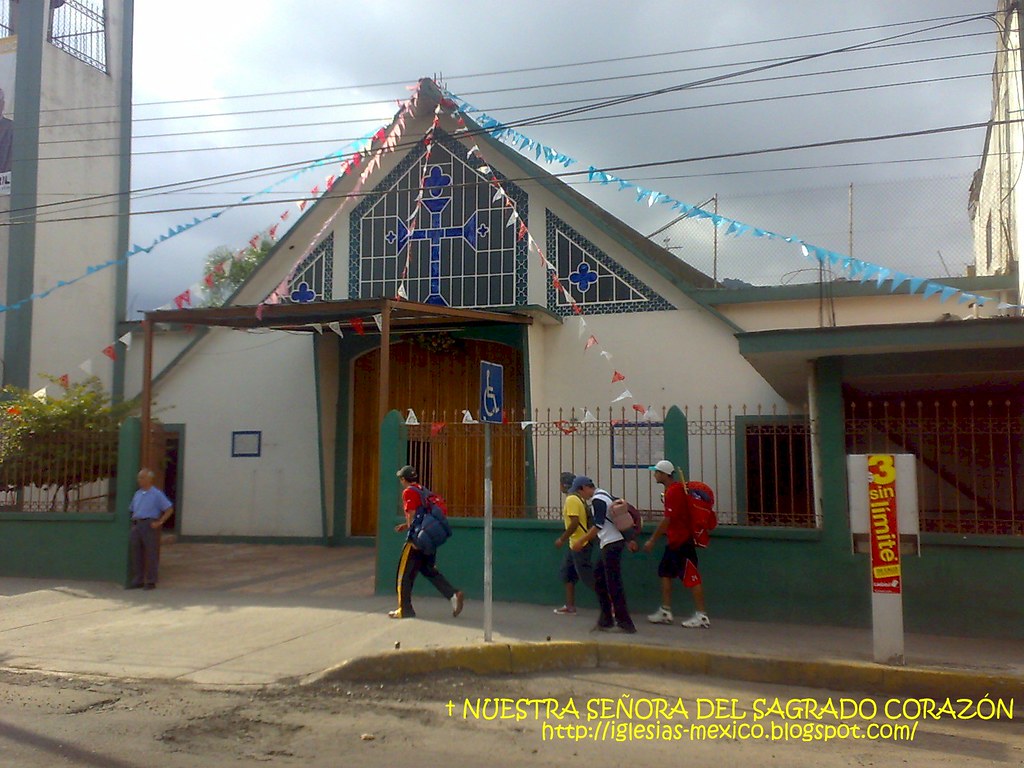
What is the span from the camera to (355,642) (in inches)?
Answer: 316

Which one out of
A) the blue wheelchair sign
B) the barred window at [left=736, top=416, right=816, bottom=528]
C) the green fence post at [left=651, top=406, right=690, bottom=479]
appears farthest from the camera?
the green fence post at [left=651, top=406, right=690, bottom=479]

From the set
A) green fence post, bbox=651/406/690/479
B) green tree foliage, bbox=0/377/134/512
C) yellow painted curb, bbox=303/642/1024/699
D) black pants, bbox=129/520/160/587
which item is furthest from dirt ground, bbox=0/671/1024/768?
green tree foliage, bbox=0/377/134/512

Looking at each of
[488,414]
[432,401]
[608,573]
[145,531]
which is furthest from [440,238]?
[608,573]

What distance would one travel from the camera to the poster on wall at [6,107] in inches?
715

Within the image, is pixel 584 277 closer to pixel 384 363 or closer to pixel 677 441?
pixel 384 363

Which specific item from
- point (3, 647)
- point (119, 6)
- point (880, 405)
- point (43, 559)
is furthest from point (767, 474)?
point (119, 6)

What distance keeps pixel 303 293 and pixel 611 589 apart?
883 centimetres

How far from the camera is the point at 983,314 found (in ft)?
42.1

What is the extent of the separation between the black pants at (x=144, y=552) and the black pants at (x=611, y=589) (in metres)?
5.79

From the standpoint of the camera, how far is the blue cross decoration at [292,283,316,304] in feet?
50.2

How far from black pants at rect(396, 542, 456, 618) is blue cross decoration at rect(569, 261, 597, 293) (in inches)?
248

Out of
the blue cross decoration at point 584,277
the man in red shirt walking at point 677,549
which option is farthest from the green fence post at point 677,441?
the blue cross decoration at point 584,277

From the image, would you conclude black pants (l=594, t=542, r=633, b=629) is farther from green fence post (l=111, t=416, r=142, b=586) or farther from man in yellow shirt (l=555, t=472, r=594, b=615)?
green fence post (l=111, t=416, r=142, b=586)

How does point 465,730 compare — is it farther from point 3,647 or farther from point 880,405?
point 880,405
